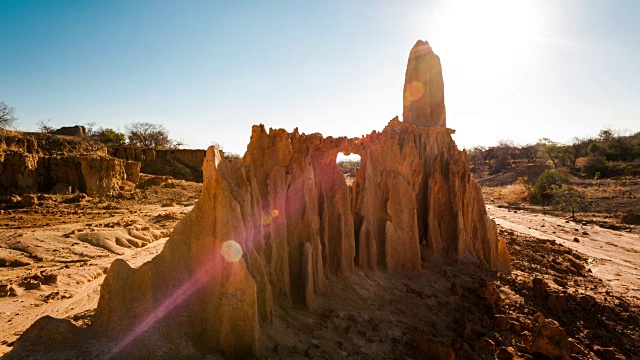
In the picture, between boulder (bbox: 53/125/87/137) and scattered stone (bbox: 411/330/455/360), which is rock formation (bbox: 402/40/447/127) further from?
boulder (bbox: 53/125/87/137)

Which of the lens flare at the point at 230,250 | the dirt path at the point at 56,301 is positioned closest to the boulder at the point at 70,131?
the dirt path at the point at 56,301

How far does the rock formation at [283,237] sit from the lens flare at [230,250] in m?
0.02

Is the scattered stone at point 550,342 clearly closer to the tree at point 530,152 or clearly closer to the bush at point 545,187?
the bush at point 545,187

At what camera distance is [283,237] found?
829cm

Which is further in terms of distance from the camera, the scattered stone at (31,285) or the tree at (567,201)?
the tree at (567,201)

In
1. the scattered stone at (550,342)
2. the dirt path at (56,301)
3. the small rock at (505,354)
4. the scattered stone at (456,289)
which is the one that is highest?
the dirt path at (56,301)

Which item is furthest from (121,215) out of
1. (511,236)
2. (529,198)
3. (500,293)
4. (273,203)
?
(529,198)

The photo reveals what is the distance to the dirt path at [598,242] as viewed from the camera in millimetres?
15297

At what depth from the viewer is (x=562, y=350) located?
7.98 metres

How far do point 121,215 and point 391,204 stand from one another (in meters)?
15.5

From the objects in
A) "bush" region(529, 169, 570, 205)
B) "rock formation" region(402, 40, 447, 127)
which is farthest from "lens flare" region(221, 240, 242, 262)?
"bush" region(529, 169, 570, 205)

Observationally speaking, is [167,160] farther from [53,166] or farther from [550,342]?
[550,342]

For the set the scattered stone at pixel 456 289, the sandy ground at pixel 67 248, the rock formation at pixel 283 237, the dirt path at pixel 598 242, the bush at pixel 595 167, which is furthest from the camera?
the bush at pixel 595 167

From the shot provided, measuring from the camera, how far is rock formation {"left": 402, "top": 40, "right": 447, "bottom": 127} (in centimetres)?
1512
